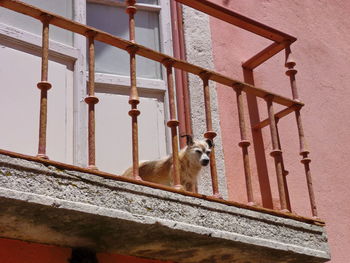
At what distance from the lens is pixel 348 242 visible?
5793 millimetres

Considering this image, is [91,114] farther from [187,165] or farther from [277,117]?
[277,117]

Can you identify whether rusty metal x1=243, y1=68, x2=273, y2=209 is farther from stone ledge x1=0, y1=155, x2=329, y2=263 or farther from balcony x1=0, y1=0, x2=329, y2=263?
stone ledge x1=0, y1=155, x2=329, y2=263

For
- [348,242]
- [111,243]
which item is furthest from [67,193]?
[348,242]

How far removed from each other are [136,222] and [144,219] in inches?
2.2

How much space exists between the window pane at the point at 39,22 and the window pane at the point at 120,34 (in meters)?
0.25

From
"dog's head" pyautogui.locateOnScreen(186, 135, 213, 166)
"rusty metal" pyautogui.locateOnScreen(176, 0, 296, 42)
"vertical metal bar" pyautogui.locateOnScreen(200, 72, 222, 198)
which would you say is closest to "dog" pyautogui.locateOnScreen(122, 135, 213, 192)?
"dog's head" pyautogui.locateOnScreen(186, 135, 213, 166)

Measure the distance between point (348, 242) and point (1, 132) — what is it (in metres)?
3.10

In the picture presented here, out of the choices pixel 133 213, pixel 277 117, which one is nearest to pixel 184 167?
pixel 277 117

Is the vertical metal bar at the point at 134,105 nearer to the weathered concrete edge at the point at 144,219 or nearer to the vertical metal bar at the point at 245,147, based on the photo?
the weathered concrete edge at the point at 144,219

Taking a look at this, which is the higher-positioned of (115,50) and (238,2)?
(238,2)

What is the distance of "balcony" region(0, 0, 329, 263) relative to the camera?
3.52 meters

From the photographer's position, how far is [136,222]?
3.77 m

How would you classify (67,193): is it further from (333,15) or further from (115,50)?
(333,15)

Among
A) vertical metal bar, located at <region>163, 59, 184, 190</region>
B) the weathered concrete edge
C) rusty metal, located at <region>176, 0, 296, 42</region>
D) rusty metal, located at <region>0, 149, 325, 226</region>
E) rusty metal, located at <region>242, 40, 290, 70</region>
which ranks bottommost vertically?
the weathered concrete edge
